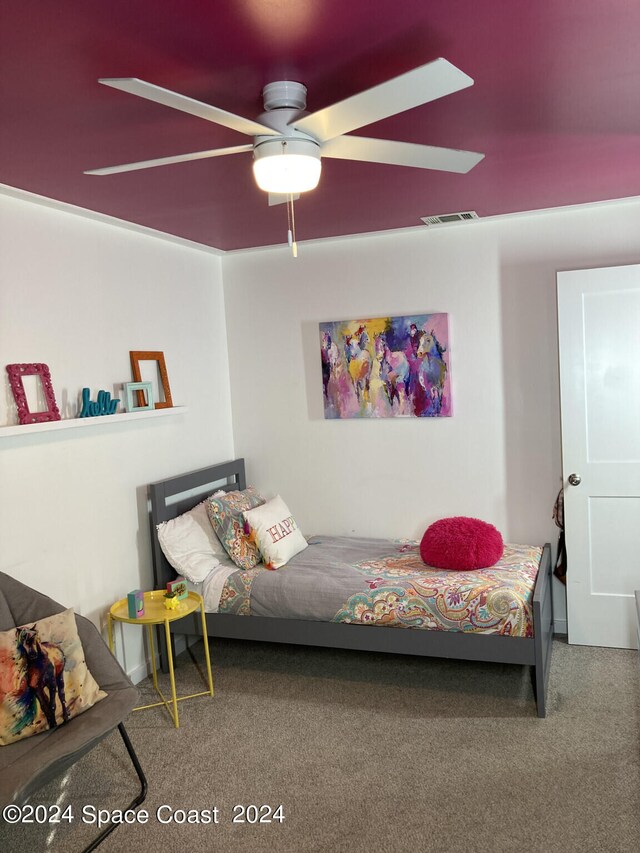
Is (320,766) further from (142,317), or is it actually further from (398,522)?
(142,317)

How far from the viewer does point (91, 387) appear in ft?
11.4

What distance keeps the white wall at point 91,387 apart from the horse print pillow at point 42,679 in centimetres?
46

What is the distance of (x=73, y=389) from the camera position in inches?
132

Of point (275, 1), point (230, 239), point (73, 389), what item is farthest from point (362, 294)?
point (275, 1)

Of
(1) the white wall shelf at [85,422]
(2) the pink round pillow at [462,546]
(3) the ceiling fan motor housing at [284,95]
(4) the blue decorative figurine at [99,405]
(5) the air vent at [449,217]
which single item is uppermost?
(5) the air vent at [449,217]

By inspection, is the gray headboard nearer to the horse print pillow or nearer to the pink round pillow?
the horse print pillow

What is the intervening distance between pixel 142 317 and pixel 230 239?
0.77m

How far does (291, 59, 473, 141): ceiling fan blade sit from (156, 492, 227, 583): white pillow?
244 cm

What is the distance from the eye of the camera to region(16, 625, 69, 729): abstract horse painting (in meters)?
2.48

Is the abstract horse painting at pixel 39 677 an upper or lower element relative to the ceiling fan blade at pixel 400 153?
lower

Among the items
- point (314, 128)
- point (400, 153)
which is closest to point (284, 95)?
point (314, 128)

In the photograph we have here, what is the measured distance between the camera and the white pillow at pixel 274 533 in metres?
3.87

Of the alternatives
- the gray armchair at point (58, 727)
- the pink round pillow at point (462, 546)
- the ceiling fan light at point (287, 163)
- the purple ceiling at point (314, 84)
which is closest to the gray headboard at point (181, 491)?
the gray armchair at point (58, 727)

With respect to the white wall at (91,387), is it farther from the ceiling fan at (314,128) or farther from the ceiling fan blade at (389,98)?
the ceiling fan blade at (389,98)
